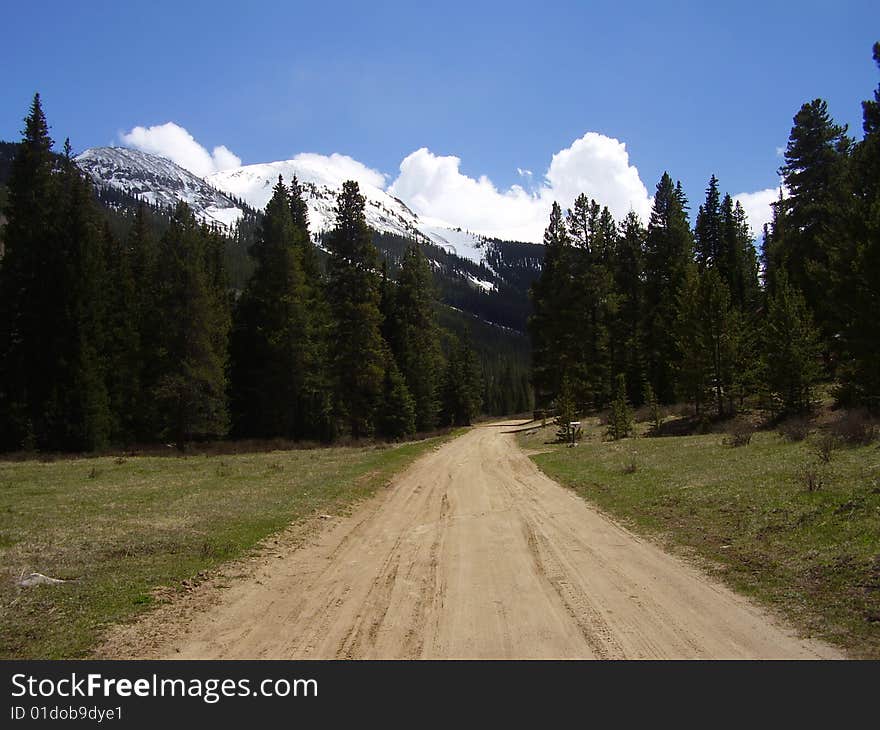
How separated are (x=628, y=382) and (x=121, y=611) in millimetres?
48306

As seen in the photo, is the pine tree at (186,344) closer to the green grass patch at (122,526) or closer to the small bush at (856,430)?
the green grass patch at (122,526)

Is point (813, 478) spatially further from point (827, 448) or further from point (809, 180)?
point (809, 180)

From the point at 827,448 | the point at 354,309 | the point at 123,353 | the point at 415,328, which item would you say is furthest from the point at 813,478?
the point at 415,328

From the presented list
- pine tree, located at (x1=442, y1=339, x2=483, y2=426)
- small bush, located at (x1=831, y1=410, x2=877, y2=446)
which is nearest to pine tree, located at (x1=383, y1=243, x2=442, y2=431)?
pine tree, located at (x1=442, y1=339, x2=483, y2=426)

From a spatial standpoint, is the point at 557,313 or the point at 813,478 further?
the point at 557,313

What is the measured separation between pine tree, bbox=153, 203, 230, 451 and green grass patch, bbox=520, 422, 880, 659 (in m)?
24.9

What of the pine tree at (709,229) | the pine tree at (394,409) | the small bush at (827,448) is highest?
the pine tree at (709,229)

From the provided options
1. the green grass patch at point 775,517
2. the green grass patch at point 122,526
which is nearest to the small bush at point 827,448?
the green grass patch at point 775,517

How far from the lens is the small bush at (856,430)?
18.7 metres

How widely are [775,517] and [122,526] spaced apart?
13.8 meters

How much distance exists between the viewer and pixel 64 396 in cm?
3425

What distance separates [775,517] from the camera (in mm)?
11555

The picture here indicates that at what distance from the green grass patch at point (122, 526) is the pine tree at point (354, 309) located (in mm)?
14725

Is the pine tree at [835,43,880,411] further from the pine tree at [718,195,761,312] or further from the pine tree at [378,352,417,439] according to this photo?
the pine tree at [378,352,417,439]
